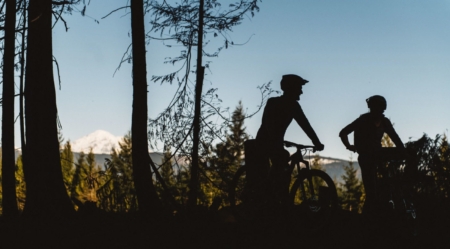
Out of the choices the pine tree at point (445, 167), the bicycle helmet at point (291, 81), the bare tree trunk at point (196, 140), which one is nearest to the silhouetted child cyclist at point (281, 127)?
the bicycle helmet at point (291, 81)

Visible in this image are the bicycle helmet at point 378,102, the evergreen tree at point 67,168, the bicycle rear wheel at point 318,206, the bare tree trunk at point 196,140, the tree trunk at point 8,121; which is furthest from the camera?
the evergreen tree at point 67,168

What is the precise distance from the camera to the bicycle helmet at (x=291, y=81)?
708 cm

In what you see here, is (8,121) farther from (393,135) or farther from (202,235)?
(393,135)

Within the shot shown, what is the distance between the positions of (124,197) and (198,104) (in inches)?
126

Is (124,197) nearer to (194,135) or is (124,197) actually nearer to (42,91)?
(194,135)

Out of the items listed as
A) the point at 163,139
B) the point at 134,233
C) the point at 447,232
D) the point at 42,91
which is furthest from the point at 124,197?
the point at 447,232

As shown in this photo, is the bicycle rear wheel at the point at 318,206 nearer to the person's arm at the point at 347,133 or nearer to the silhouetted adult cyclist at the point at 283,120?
the silhouetted adult cyclist at the point at 283,120

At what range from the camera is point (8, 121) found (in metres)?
13.5

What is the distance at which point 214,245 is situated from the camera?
6.38m

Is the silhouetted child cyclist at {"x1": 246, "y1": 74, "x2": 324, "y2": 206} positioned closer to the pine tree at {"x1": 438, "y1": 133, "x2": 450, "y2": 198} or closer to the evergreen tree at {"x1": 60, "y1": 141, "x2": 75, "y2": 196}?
the pine tree at {"x1": 438, "y1": 133, "x2": 450, "y2": 198}

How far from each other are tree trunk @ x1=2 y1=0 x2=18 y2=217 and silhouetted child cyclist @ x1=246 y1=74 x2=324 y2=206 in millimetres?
8438

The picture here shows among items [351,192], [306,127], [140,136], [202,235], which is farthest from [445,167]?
[351,192]

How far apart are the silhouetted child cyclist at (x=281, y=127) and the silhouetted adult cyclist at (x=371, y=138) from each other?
804mm

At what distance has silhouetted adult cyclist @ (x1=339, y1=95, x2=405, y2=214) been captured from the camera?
726cm
